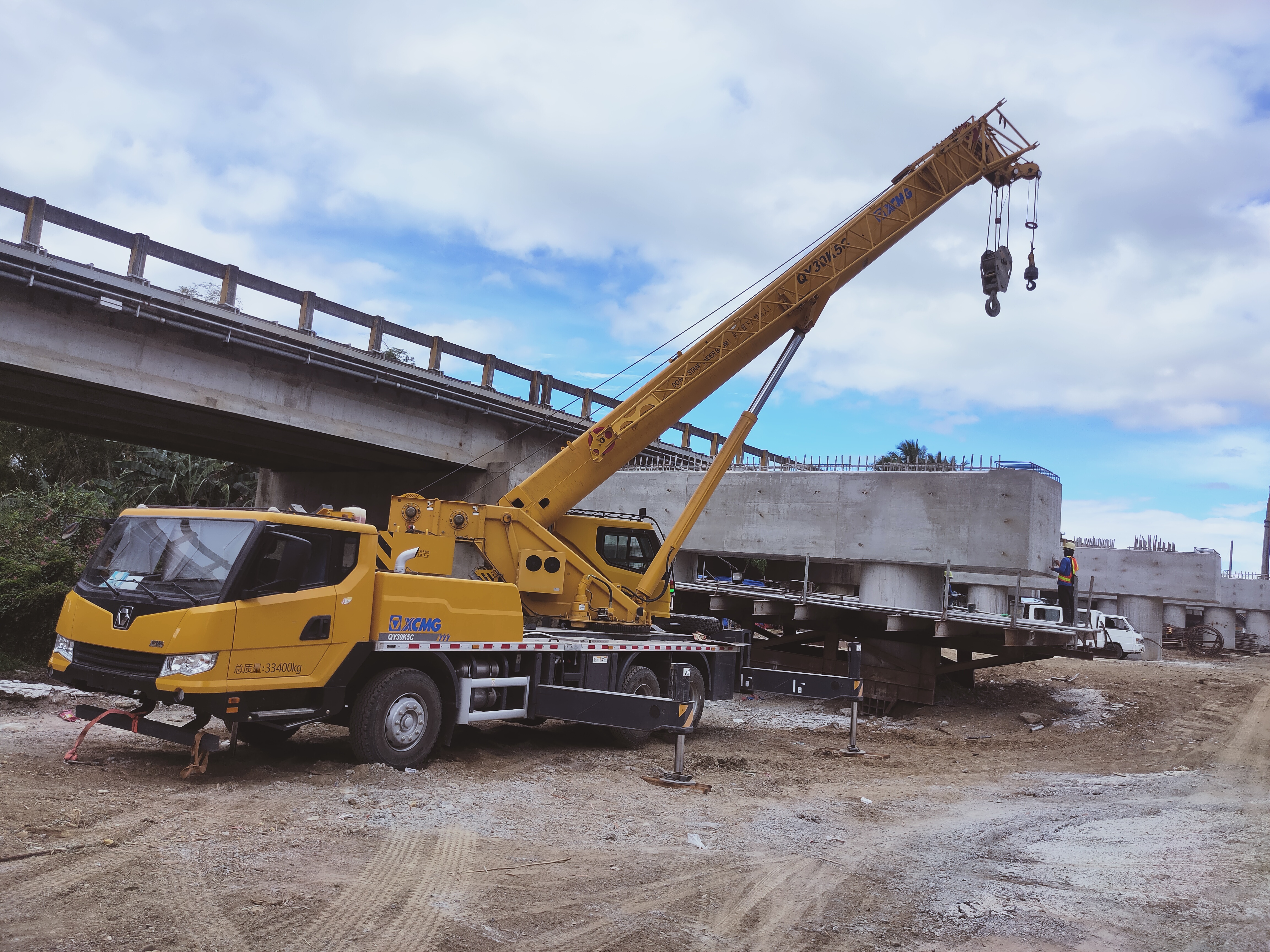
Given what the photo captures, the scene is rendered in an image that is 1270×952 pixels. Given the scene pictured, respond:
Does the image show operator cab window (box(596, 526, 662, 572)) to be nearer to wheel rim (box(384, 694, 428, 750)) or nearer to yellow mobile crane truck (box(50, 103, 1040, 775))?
yellow mobile crane truck (box(50, 103, 1040, 775))

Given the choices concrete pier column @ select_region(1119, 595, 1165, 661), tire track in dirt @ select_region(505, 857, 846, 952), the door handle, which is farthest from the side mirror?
concrete pier column @ select_region(1119, 595, 1165, 661)

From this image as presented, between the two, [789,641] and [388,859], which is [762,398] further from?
[388,859]

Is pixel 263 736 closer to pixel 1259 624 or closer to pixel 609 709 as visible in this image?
pixel 609 709

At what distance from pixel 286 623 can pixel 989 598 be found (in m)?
33.2

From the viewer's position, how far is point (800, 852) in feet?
22.1

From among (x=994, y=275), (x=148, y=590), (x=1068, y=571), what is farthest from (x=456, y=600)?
(x=1068, y=571)

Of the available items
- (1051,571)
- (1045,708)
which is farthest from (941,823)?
(1051,571)

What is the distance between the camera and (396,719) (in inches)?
343

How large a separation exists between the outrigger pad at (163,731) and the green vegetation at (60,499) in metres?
1.95

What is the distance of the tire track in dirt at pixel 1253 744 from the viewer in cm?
1215

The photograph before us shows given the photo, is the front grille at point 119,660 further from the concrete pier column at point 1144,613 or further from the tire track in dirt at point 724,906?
the concrete pier column at point 1144,613

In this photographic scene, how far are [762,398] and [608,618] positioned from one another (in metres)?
4.02

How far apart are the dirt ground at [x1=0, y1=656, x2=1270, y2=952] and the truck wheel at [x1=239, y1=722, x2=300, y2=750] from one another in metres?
0.27

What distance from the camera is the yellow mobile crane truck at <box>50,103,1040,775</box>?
7609 millimetres
